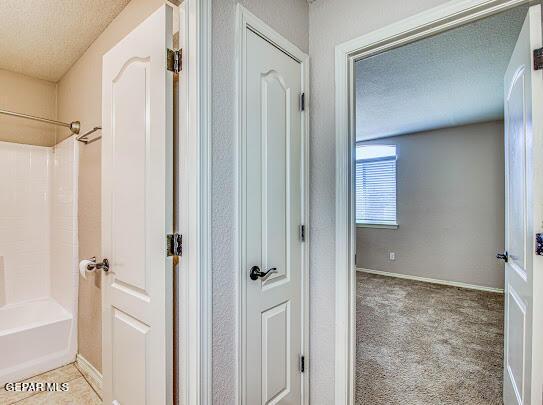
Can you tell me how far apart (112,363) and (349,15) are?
7.26 ft

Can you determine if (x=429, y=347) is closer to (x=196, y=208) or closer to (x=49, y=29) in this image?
(x=196, y=208)

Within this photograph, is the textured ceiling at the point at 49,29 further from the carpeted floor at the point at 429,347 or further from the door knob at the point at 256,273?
the carpeted floor at the point at 429,347

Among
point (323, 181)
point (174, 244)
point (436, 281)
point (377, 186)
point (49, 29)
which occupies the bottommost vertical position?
point (436, 281)

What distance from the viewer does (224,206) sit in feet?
3.90

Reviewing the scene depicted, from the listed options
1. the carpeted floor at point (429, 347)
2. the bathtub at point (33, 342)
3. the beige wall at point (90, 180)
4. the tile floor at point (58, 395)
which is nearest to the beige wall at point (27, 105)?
the beige wall at point (90, 180)

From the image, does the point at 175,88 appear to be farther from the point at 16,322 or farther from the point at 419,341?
the point at 419,341

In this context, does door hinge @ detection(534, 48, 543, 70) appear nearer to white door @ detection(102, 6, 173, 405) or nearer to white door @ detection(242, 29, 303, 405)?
white door @ detection(242, 29, 303, 405)

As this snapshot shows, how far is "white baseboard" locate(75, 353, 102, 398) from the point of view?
1.96m

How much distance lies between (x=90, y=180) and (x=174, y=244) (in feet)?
4.61

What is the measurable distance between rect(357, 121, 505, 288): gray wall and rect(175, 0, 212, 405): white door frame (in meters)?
4.64

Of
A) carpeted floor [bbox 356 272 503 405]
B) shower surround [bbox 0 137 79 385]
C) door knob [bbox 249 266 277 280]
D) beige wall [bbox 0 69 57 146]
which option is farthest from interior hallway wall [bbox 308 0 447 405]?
beige wall [bbox 0 69 57 146]

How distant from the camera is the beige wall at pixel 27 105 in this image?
8.19 ft

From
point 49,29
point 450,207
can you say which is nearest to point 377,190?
point 450,207

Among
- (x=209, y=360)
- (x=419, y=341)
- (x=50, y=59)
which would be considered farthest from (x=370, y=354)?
(x=50, y=59)
